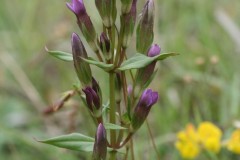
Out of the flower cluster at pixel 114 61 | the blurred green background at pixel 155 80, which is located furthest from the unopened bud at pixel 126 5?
the blurred green background at pixel 155 80

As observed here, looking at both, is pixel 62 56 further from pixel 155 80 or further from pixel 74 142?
pixel 155 80

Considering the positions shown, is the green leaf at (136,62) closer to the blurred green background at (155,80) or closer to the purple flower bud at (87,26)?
the purple flower bud at (87,26)

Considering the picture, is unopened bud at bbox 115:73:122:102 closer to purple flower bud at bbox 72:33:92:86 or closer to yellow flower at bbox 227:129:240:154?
purple flower bud at bbox 72:33:92:86

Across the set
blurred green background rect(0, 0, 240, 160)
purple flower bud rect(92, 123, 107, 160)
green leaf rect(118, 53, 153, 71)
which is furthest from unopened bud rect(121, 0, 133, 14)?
blurred green background rect(0, 0, 240, 160)

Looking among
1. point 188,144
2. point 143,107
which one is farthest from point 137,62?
point 188,144

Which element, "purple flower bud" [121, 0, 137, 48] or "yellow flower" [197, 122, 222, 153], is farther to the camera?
"yellow flower" [197, 122, 222, 153]

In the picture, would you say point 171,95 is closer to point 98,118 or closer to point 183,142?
point 183,142
